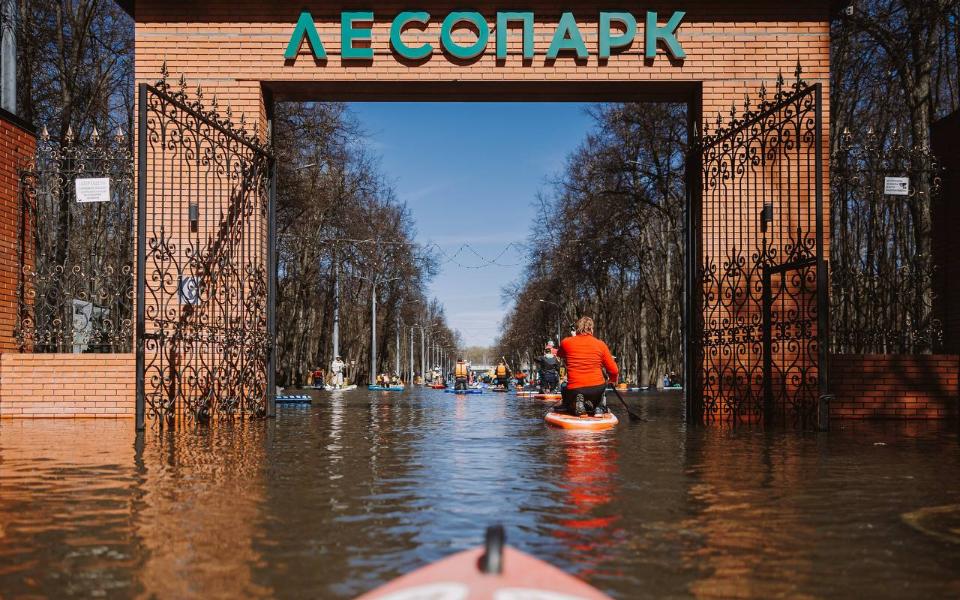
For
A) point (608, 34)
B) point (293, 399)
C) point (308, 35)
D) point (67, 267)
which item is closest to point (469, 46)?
point (608, 34)

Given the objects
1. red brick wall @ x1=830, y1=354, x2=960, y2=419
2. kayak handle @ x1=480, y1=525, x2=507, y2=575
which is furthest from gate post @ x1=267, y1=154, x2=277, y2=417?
kayak handle @ x1=480, y1=525, x2=507, y2=575

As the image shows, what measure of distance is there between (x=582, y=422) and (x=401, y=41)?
686 cm

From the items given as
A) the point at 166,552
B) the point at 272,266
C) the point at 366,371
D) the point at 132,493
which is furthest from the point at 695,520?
the point at 366,371

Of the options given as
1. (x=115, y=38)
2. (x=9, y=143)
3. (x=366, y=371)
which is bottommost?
(x=366, y=371)

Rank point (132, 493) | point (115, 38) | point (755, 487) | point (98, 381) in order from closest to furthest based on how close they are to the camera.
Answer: point (132, 493), point (755, 487), point (98, 381), point (115, 38)

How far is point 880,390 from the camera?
15516 millimetres

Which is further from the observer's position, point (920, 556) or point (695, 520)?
point (695, 520)

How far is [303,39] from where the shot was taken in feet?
52.5

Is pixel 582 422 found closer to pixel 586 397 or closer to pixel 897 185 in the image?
pixel 586 397

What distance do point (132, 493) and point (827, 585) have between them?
4.90 m

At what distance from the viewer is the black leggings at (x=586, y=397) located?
1521 cm

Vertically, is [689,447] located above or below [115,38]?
below

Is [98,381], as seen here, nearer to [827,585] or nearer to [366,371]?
[827,585]

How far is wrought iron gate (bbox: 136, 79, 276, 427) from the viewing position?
1450cm
